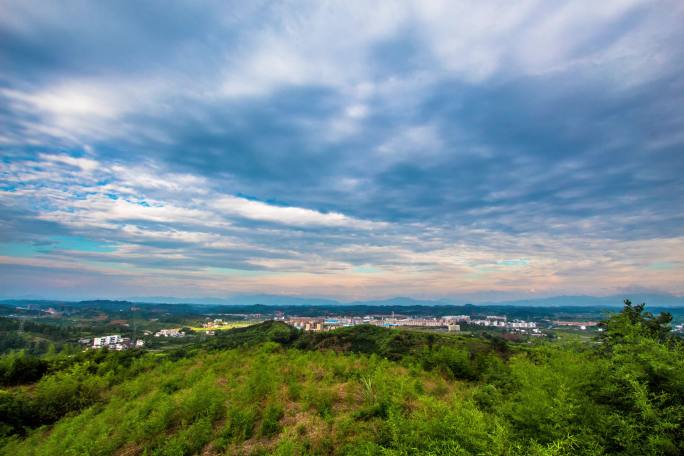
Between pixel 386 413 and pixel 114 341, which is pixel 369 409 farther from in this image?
pixel 114 341

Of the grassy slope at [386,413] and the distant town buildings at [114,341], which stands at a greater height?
the grassy slope at [386,413]

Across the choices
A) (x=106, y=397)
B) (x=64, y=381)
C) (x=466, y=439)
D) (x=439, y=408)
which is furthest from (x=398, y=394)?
(x=64, y=381)

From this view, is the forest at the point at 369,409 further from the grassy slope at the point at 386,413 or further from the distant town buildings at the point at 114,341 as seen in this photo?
the distant town buildings at the point at 114,341

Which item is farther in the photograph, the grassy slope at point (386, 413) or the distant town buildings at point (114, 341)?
the distant town buildings at point (114, 341)

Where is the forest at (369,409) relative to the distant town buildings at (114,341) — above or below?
above

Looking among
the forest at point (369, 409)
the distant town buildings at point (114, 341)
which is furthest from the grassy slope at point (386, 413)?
the distant town buildings at point (114, 341)

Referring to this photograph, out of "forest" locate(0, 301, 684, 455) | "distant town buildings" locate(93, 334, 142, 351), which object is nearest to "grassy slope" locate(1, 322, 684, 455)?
"forest" locate(0, 301, 684, 455)

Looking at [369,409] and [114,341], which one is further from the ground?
[369,409]

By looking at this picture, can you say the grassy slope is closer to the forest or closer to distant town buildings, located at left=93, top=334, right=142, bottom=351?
the forest

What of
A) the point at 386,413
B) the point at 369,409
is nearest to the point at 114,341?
the point at 369,409
